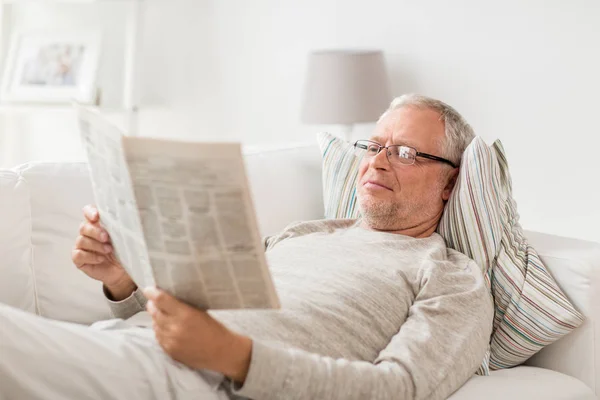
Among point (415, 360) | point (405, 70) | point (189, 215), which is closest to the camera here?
point (189, 215)

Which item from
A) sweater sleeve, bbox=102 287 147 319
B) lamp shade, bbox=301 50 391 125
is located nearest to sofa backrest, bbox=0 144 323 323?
sweater sleeve, bbox=102 287 147 319

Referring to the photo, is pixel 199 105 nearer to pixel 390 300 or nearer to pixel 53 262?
pixel 53 262

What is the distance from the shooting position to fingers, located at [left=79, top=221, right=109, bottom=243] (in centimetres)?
139

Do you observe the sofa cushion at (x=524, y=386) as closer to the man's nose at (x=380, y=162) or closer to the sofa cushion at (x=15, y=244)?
the man's nose at (x=380, y=162)

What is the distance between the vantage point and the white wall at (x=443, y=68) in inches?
105

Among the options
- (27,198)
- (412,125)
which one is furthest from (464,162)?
(27,198)

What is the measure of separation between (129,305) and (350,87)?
1.68 m

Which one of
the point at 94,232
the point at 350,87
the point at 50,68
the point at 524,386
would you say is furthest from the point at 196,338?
the point at 50,68

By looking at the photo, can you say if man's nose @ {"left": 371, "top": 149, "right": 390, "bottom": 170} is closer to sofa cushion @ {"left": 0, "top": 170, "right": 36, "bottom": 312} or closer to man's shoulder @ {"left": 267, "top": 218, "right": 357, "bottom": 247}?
man's shoulder @ {"left": 267, "top": 218, "right": 357, "bottom": 247}

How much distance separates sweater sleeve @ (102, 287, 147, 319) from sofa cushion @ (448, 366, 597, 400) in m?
0.58

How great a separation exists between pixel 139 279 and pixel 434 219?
0.78 m

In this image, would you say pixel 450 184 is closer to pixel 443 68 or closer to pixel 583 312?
pixel 583 312

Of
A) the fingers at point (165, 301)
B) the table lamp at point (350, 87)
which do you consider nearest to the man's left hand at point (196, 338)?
the fingers at point (165, 301)

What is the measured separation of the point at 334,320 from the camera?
1496 millimetres
